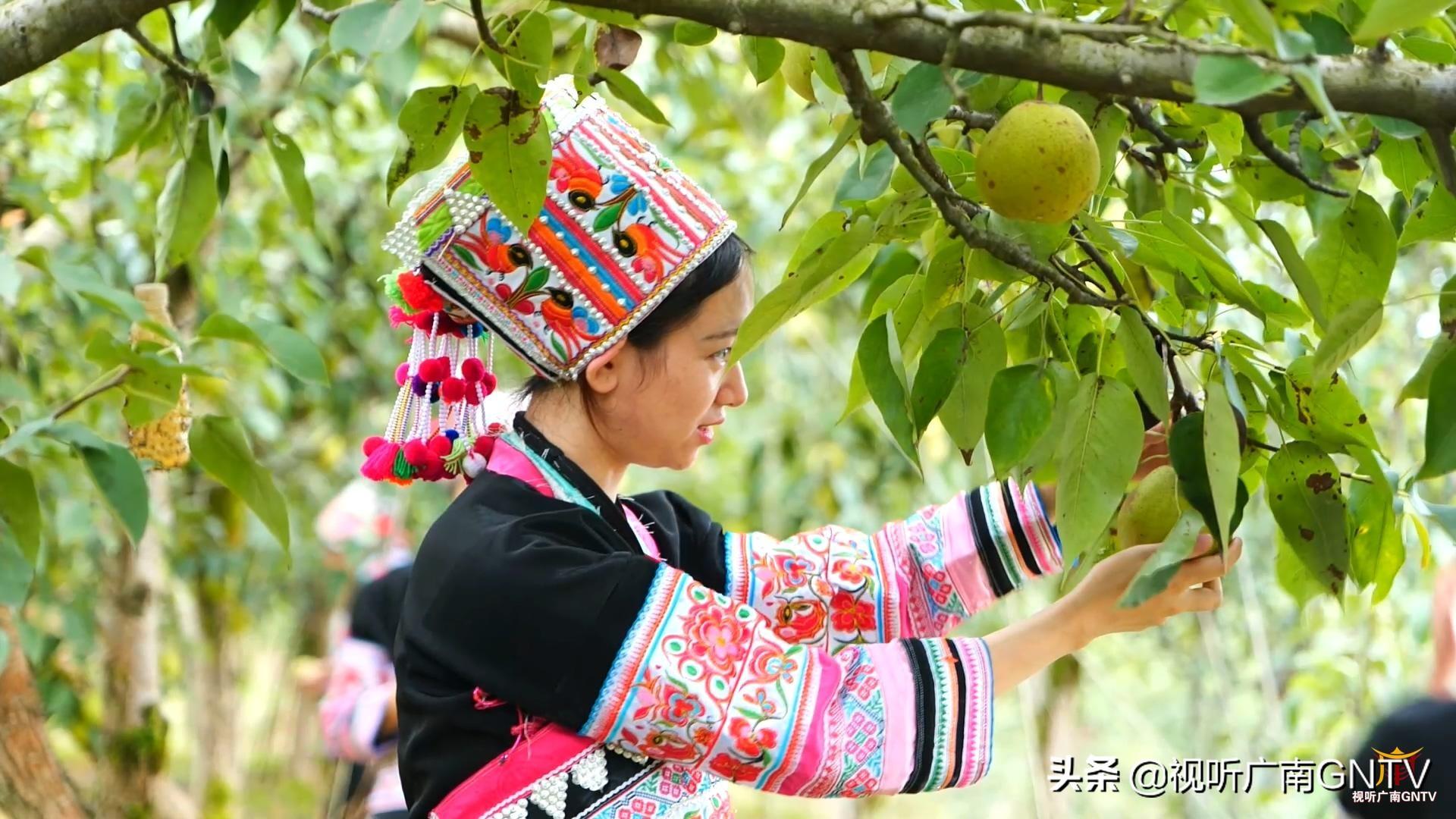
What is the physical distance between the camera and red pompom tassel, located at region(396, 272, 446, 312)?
4.29ft

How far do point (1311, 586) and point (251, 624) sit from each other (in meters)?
4.21

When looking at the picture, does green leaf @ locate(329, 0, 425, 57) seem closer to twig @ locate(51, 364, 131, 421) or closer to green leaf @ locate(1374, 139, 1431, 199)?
twig @ locate(51, 364, 131, 421)

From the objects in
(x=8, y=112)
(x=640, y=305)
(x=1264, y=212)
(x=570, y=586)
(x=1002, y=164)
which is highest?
(x=8, y=112)

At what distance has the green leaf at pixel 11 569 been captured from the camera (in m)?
1.07

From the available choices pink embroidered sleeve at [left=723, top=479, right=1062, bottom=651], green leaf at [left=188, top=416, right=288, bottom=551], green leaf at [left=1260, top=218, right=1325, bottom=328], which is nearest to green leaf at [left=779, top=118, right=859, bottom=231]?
green leaf at [left=1260, top=218, right=1325, bottom=328]

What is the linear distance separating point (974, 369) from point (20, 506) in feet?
2.21

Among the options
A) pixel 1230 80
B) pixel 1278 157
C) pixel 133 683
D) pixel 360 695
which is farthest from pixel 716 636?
pixel 360 695

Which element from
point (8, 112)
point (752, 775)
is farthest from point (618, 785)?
point (8, 112)

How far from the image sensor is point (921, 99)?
0.75 metres

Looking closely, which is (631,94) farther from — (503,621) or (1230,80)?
(1230,80)

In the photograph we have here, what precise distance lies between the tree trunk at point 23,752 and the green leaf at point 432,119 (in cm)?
91

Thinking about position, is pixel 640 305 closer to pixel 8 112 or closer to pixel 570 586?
pixel 570 586

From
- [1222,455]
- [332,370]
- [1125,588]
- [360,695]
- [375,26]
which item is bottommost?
[360,695]

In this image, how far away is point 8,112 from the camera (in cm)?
231
